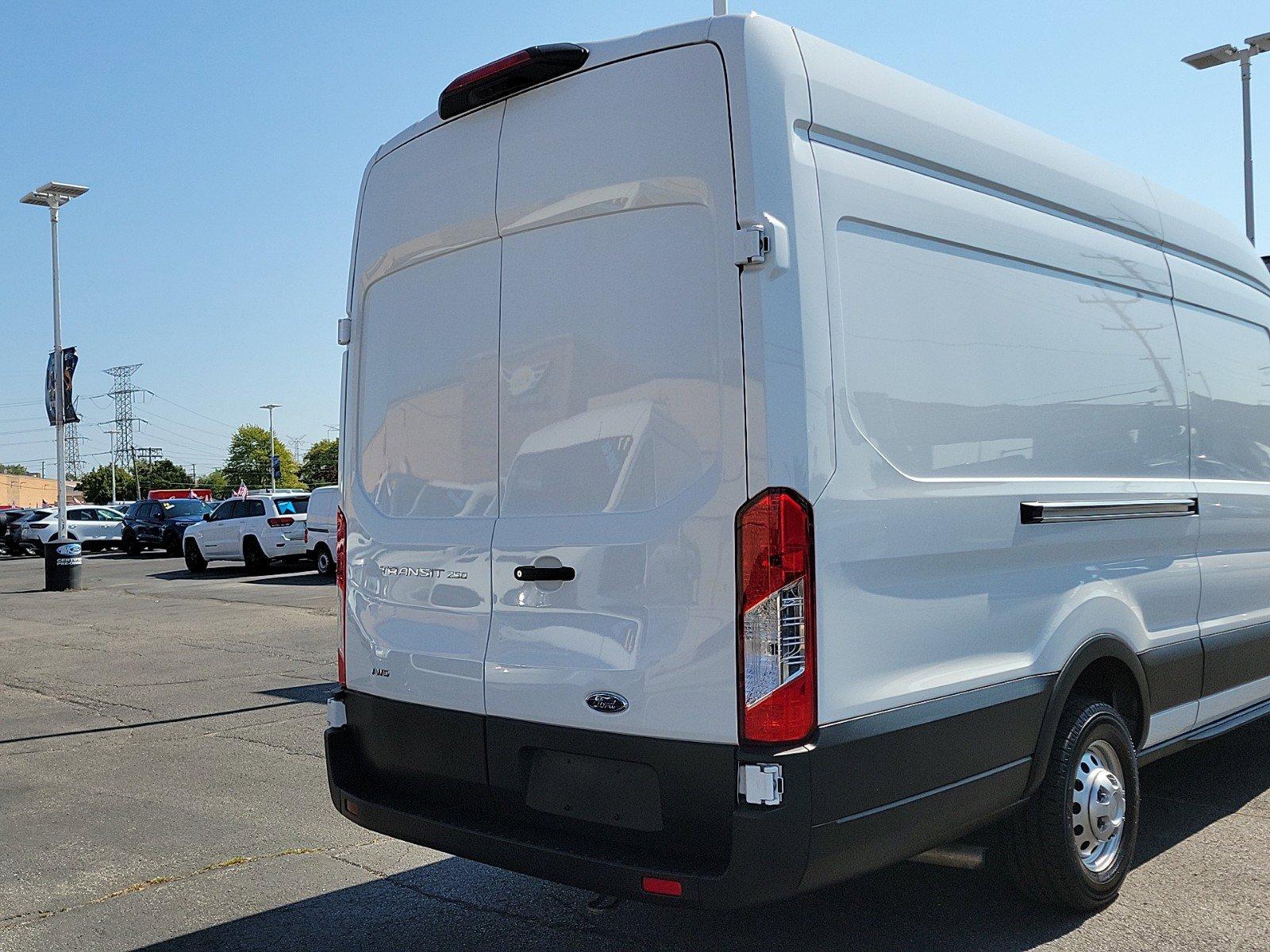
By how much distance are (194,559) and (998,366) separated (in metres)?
26.0

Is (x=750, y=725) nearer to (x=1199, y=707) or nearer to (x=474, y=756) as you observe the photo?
(x=474, y=756)

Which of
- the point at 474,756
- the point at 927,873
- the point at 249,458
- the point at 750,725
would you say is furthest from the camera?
the point at 249,458

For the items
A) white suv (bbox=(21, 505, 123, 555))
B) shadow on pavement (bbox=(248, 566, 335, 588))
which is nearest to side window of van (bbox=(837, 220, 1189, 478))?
shadow on pavement (bbox=(248, 566, 335, 588))

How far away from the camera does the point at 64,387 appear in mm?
24109

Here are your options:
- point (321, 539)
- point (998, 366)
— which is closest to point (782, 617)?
point (998, 366)

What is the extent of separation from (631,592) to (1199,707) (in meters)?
2.93

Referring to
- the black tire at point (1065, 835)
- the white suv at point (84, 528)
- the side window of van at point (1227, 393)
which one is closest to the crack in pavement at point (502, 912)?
the black tire at point (1065, 835)

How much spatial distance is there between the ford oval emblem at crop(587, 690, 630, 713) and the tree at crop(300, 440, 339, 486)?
152676mm

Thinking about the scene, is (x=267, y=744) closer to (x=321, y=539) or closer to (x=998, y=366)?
(x=998, y=366)

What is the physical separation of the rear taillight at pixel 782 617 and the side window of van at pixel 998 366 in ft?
1.31

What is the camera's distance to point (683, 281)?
126 inches

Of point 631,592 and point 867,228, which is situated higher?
point 867,228

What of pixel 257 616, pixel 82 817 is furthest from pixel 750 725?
pixel 257 616

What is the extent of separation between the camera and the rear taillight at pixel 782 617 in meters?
2.98
